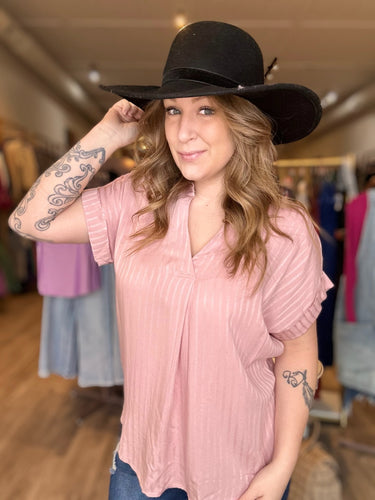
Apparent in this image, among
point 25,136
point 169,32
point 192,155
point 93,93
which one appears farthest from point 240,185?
point 93,93

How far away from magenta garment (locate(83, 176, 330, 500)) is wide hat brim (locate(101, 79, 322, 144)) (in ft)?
0.69

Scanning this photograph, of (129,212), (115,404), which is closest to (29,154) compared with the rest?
(115,404)

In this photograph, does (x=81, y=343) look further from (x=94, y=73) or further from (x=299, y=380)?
(x=94, y=73)

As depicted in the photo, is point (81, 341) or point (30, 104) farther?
point (30, 104)

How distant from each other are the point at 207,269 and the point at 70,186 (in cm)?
35

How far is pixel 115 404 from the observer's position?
2.90 meters

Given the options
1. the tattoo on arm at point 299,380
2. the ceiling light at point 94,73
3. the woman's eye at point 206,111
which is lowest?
the tattoo on arm at point 299,380

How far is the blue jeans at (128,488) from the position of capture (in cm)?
100

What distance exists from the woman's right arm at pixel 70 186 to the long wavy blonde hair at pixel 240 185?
0.06 meters

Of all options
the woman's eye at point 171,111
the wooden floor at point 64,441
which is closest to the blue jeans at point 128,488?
the woman's eye at point 171,111

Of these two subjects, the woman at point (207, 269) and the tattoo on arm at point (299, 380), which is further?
the tattoo on arm at point (299, 380)

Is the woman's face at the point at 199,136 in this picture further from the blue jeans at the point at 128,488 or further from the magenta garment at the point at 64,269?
the magenta garment at the point at 64,269

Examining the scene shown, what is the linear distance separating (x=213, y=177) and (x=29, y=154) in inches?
203

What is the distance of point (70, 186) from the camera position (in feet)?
3.23
